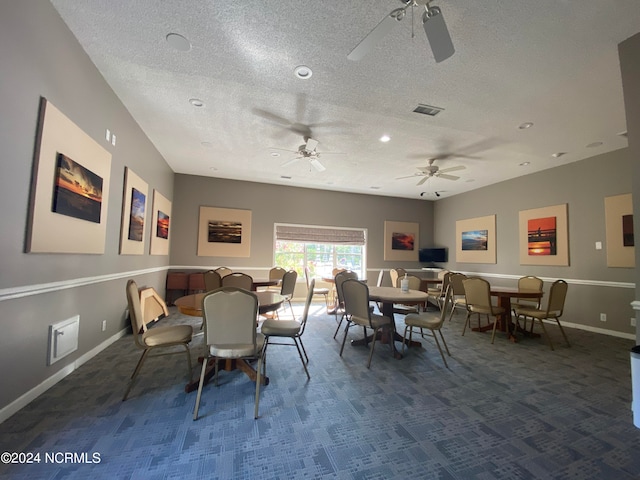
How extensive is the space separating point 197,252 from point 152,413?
15.8 ft

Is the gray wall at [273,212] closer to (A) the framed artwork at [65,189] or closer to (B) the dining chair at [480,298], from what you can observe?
(A) the framed artwork at [65,189]

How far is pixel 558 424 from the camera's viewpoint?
194 cm

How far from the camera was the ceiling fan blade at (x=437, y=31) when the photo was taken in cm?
171

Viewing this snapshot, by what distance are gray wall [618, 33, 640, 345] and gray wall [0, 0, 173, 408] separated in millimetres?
4490

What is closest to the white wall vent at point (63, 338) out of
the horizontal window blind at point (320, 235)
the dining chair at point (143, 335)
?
the dining chair at point (143, 335)

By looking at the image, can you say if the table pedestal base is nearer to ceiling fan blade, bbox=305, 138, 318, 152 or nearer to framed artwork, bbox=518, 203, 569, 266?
ceiling fan blade, bbox=305, 138, 318, 152

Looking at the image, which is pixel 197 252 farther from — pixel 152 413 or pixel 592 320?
pixel 592 320

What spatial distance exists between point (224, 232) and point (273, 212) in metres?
1.32

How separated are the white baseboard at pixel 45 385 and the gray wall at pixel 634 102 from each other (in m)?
4.59

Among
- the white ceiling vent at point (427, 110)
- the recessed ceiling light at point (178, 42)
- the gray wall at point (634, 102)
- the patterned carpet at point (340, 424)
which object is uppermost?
the white ceiling vent at point (427, 110)

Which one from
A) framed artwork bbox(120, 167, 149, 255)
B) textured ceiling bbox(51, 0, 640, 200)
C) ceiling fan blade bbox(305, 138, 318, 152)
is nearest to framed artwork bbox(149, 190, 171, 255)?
framed artwork bbox(120, 167, 149, 255)

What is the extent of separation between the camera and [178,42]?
2295 mm

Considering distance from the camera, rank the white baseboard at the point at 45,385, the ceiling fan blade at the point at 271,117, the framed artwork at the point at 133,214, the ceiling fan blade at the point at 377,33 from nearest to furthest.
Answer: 1. the ceiling fan blade at the point at 377,33
2. the white baseboard at the point at 45,385
3. the ceiling fan blade at the point at 271,117
4. the framed artwork at the point at 133,214

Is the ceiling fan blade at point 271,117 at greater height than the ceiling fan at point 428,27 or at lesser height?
greater
